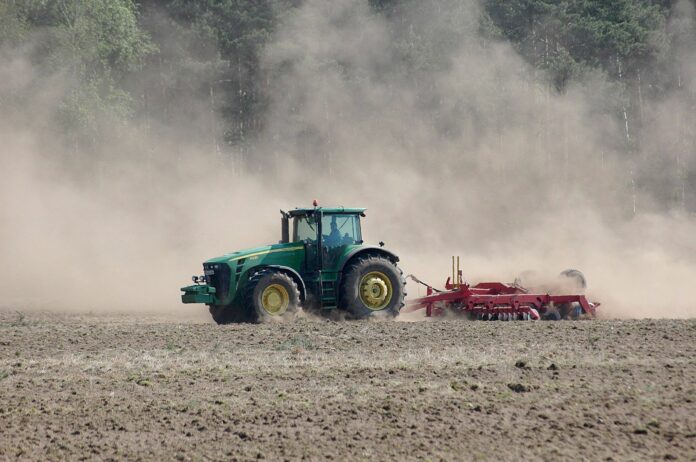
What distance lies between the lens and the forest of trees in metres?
42.3

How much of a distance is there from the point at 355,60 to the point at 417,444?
37831mm

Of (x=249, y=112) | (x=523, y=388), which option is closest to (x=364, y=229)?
(x=249, y=112)

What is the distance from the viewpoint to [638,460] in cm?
872

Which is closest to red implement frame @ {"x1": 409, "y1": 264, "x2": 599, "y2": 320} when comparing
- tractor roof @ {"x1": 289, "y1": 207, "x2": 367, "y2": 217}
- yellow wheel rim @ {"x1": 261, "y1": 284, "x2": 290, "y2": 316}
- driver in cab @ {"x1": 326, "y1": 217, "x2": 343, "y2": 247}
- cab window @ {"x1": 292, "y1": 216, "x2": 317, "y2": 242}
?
driver in cab @ {"x1": 326, "y1": 217, "x2": 343, "y2": 247}

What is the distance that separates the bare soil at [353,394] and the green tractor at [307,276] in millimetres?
1473

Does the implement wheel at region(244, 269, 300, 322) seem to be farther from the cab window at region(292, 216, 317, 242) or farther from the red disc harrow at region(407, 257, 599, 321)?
the red disc harrow at region(407, 257, 599, 321)

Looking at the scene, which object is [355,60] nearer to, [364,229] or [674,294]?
[364,229]

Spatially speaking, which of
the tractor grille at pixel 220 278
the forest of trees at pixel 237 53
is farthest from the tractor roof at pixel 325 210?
the forest of trees at pixel 237 53

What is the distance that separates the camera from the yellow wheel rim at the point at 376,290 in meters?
19.6

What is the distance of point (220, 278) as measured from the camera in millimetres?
19047

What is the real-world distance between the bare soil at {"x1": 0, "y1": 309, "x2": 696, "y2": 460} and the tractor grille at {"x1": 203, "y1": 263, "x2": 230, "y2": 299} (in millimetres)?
1695

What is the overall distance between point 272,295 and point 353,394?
754cm

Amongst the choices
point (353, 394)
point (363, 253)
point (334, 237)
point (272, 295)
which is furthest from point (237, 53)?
point (353, 394)

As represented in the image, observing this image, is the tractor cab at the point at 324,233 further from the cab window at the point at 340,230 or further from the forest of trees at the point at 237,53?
the forest of trees at the point at 237,53
